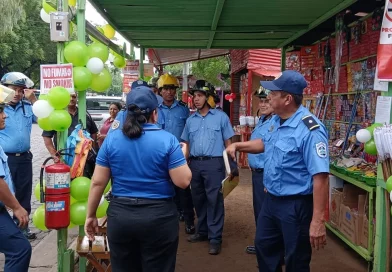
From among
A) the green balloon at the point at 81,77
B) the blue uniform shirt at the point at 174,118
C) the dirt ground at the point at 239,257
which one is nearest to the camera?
the green balloon at the point at 81,77

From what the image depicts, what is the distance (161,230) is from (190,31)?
14.2 feet

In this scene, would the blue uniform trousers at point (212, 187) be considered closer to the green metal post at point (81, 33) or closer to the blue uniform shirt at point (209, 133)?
the blue uniform shirt at point (209, 133)

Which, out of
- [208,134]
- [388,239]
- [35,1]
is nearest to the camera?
[388,239]

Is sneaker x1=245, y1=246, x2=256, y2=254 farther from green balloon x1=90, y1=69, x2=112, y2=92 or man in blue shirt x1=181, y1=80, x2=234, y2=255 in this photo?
green balloon x1=90, y1=69, x2=112, y2=92

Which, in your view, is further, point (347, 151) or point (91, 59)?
point (347, 151)

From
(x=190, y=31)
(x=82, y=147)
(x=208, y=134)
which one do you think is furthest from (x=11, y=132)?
(x=190, y=31)

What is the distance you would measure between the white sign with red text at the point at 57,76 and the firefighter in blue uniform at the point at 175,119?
→ 83.7 inches

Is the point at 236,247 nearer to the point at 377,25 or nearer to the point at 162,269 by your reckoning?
the point at 162,269

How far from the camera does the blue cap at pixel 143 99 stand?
9.15ft

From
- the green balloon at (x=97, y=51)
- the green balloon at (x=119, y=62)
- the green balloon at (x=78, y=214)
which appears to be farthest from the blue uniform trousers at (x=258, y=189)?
the green balloon at (x=119, y=62)

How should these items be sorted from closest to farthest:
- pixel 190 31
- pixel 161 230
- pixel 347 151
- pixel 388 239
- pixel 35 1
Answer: pixel 161 230 → pixel 388 239 → pixel 347 151 → pixel 190 31 → pixel 35 1

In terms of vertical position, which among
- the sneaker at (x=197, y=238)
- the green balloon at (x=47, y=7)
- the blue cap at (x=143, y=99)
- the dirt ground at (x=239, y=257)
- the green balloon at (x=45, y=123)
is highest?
the green balloon at (x=47, y=7)

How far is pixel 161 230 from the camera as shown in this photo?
8.97 ft

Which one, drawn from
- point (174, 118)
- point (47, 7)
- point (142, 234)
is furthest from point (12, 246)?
point (174, 118)
